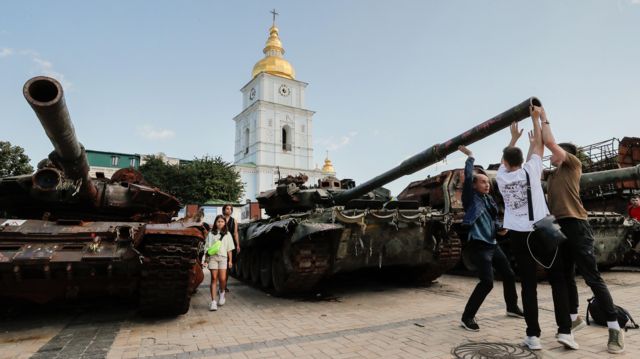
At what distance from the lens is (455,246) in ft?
25.9

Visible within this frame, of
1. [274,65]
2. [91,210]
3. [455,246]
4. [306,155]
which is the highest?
[274,65]

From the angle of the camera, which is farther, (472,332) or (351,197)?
(351,197)

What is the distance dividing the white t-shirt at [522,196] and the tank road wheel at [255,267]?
607cm

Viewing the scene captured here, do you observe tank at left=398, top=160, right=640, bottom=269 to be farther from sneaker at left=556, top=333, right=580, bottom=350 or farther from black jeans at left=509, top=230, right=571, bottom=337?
sneaker at left=556, top=333, right=580, bottom=350

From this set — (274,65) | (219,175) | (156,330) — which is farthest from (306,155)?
(156,330)

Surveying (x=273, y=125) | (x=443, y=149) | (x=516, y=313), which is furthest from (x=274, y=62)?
(x=516, y=313)

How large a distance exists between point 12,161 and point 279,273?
22394 mm

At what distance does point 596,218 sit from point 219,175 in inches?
1275

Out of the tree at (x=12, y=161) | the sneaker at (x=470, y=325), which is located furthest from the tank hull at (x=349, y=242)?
the tree at (x=12, y=161)

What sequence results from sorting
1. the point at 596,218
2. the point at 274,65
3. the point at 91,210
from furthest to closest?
1. the point at 274,65
2. the point at 596,218
3. the point at 91,210

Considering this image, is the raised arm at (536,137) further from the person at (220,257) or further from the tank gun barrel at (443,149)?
the person at (220,257)

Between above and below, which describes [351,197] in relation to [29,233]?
above

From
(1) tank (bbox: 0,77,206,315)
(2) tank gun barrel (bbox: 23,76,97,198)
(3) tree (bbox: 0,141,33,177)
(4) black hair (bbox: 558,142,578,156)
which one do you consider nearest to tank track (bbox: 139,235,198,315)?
(1) tank (bbox: 0,77,206,315)

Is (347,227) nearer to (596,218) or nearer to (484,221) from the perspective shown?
(484,221)
